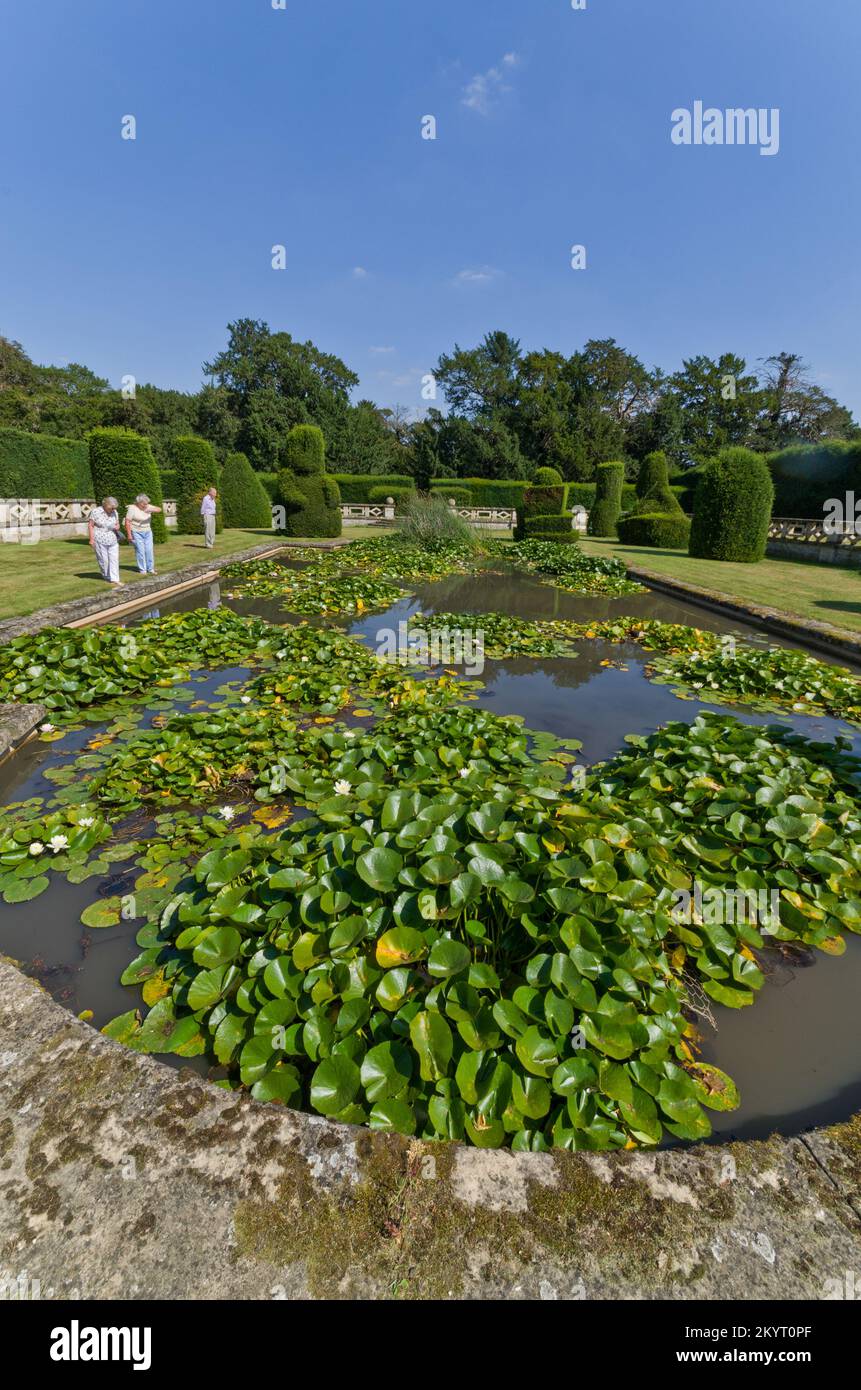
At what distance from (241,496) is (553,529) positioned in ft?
41.1

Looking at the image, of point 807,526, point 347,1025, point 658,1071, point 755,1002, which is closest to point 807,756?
point 755,1002

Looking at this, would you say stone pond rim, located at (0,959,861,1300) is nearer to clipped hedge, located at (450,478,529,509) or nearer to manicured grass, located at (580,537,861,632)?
manicured grass, located at (580,537,861,632)

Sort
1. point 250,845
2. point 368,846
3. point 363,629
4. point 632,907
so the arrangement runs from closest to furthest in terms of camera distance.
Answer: point 632,907 → point 368,846 → point 250,845 → point 363,629

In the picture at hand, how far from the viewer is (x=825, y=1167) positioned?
4.24 ft

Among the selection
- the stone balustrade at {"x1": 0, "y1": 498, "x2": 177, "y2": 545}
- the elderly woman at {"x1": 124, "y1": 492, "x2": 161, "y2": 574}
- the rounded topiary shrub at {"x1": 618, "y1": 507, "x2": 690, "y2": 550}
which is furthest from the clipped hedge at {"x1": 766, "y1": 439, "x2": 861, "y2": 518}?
the stone balustrade at {"x1": 0, "y1": 498, "x2": 177, "y2": 545}

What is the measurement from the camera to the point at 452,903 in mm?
1956

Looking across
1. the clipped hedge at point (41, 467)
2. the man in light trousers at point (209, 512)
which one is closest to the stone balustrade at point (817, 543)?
the man in light trousers at point (209, 512)

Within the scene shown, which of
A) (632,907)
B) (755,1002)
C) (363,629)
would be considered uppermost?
(363,629)

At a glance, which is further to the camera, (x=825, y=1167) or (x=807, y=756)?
(x=807, y=756)

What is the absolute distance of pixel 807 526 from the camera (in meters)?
22.2
